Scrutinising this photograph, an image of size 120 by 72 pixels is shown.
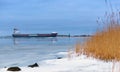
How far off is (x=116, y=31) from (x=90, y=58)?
975 mm

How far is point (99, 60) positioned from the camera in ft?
28.6

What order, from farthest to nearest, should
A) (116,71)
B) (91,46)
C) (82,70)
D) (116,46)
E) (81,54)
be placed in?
(81,54) → (91,46) → (116,46) → (82,70) → (116,71)

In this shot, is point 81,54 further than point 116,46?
Yes

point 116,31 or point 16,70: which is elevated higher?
point 116,31

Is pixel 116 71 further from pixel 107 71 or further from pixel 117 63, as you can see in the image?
pixel 117 63

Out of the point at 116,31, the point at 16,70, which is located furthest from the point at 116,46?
the point at 16,70

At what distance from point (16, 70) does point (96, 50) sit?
2.58 m

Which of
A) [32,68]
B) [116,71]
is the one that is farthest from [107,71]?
[32,68]

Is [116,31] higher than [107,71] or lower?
Answer: higher

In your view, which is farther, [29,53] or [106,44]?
[29,53]

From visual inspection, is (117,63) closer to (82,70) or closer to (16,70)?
(82,70)

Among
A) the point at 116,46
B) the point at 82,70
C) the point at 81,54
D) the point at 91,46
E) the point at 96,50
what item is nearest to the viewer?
the point at 82,70

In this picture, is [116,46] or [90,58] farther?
[90,58]

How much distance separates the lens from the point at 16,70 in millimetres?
7277
